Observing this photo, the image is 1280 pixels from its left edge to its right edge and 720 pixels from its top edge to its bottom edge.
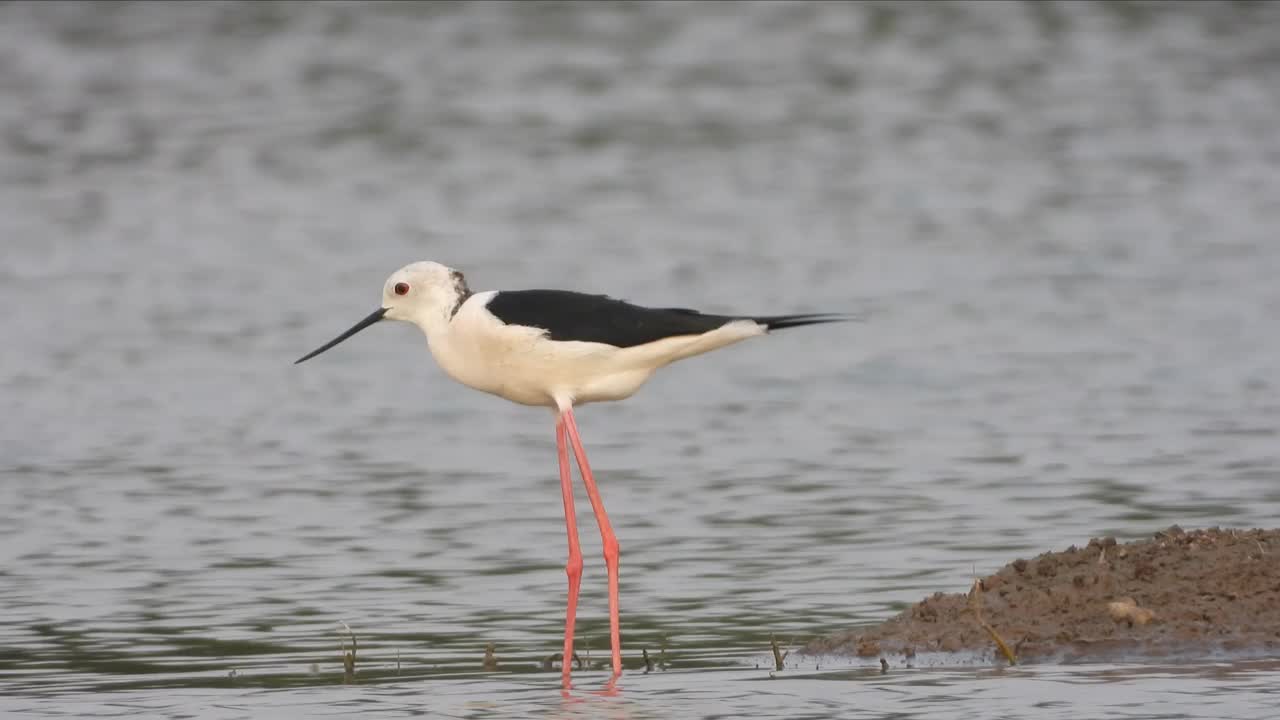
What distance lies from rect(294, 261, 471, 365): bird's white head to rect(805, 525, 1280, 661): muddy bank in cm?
182

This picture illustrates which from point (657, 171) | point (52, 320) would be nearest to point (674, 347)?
point (52, 320)

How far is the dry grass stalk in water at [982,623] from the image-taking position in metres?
8.62

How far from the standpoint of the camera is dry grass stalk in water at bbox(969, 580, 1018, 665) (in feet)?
28.3

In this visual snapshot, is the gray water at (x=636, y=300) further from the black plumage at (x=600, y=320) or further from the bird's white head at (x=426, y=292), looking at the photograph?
the bird's white head at (x=426, y=292)

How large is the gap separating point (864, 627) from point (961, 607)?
0.36 metres

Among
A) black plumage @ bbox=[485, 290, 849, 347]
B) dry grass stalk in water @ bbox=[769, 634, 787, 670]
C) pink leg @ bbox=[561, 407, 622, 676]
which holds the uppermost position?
black plumage @ bbox=[485, 290, 849, 347]

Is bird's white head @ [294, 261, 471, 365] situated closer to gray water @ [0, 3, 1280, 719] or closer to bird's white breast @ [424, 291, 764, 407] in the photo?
bird's white breast @ [424, 291, 764, 407]

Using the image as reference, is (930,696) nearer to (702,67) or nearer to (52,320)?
(52,320)

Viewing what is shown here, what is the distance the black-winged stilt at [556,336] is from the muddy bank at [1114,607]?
1.09 m

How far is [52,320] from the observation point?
19.3m

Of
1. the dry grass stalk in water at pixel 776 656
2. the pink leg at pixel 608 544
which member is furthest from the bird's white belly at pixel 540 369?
the dry grass stalk in water at pixel 776 656

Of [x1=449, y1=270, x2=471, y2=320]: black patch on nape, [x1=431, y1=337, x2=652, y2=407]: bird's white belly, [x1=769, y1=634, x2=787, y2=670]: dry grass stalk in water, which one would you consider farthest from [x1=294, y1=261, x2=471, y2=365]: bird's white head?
[x1=769, y1=634, x2=787, y2=670]: dry grass stalk in water

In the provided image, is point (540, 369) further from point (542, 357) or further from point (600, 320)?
point (600, 320)

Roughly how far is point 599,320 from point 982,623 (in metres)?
1.78
